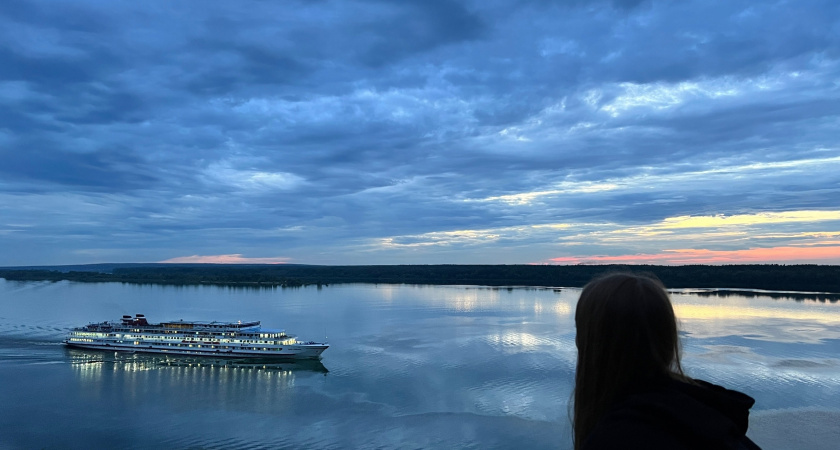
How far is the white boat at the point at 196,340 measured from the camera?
88.9 feet

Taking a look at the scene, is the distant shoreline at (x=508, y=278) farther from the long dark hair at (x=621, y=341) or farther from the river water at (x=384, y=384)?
the long dark hair at (x=621, y=341)

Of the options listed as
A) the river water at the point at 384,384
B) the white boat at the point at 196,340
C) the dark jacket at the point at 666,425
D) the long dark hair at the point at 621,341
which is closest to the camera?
the dark jacket at the point at 666,425

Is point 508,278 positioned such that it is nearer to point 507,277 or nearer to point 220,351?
point 507,277

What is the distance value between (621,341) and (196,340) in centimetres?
3047

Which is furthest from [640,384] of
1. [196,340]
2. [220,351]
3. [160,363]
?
[160,363]

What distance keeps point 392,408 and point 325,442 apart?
11.7 ft

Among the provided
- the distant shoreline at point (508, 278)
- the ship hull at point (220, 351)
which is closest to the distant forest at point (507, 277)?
the distant shoreline at point (508, 278)

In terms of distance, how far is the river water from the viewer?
15.9 meters

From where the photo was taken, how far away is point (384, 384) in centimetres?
2181

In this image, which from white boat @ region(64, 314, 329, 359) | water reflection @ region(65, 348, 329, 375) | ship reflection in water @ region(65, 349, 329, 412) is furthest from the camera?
white boat @ region(64, 314, 329, 359)

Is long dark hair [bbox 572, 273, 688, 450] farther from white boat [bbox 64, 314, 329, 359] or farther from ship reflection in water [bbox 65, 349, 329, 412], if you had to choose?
white boat [bbox 64, 314, 329, 359]

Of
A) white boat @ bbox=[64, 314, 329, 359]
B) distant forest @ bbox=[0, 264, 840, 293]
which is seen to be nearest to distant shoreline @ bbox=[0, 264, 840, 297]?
distant forest @ bbox=[0, 264, 840, 293]

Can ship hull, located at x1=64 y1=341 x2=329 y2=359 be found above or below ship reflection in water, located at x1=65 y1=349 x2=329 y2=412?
above

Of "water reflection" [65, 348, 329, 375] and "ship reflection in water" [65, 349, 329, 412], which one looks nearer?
"ship reflection in water" [65, 349, 329, 412]
